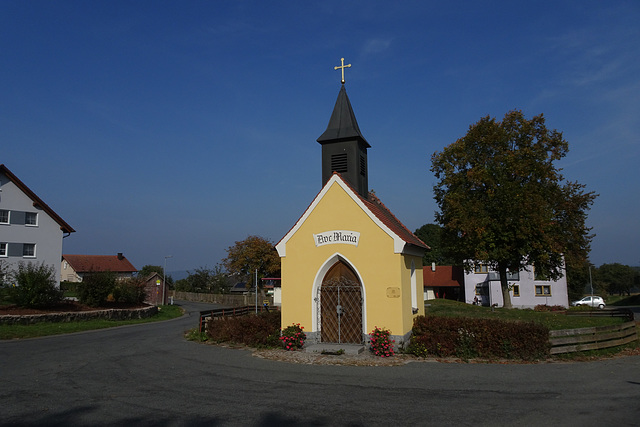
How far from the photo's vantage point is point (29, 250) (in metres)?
36.9

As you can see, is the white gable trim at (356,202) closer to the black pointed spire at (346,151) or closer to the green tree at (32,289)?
the black pointed spire at (346,151)

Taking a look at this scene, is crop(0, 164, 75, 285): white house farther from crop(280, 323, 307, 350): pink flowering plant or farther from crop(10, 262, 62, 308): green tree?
crop(280, 323, 307, 350): pink flowering plant

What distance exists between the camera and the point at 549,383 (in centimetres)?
1019

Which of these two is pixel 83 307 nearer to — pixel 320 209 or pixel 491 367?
pixel 320 209

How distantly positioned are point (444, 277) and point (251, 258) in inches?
1039

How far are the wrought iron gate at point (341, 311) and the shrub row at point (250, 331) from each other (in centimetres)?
193

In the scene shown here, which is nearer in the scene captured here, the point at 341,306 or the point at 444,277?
the point at 341,306

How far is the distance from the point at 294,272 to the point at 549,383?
8.65 metres

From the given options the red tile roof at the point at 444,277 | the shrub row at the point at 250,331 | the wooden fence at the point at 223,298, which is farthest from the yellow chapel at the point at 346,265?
the red tile roof at the point at 444,277

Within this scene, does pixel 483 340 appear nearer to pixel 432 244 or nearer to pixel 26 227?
pixel 26 227

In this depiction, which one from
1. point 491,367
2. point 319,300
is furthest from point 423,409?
point 319,300

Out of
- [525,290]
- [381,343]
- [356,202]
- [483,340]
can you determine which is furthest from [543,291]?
[381,343]

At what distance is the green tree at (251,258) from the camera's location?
52.8m

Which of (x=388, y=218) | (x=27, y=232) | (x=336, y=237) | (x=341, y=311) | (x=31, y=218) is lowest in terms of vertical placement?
(x=341, y=311)
